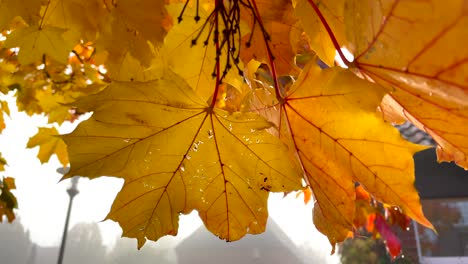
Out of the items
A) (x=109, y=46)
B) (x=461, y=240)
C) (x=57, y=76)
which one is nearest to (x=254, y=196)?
(x=109, y=46)

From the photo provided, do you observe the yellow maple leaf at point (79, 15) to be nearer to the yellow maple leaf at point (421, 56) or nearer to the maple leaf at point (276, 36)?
the maple leaf at point (276, 36)

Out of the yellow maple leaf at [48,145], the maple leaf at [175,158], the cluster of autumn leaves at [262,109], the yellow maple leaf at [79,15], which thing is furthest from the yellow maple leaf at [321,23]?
the yellow maple leaf at [48,145]

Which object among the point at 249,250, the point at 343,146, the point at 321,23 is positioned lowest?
the point at 249,250

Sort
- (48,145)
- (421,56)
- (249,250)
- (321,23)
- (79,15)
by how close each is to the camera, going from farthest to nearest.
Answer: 1. (249,250)
2. (48,145)
3. (79,15)
4. (321,23)
5. (421,56)

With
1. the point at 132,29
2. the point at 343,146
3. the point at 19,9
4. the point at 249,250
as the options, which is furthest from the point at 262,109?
the point at 249,250

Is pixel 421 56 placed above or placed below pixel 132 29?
below

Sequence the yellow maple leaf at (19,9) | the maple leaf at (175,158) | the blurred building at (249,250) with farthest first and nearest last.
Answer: the blurred building at (249,250), the yellow maple leaf at (19,9), the maple leaf at (175,158)

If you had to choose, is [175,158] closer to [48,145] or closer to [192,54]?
[192,54]

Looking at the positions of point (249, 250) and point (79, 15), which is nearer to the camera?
point (79, 15)
